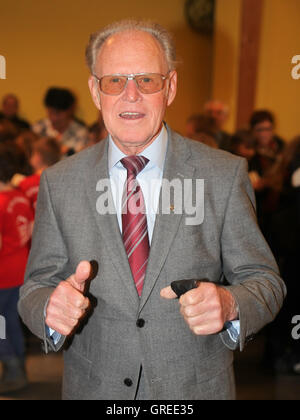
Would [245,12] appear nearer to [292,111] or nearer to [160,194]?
[292,111]

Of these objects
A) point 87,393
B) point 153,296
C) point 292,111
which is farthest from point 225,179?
point 292,111

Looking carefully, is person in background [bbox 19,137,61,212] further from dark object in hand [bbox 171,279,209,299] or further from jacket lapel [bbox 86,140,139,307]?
dark object in hand [bbox 171,279,209,299]

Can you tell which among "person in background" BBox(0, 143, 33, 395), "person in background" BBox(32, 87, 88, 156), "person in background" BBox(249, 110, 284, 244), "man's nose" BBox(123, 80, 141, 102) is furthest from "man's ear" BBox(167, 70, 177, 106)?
"person in background" BBox(32, 87, 88, 156)

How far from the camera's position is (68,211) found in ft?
5.08

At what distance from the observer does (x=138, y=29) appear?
1.54 meters

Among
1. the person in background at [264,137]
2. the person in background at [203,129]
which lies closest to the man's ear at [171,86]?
the person in background at [203,129]

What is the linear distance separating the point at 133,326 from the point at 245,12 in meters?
5.87

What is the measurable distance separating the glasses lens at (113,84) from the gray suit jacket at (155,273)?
8.2 inches

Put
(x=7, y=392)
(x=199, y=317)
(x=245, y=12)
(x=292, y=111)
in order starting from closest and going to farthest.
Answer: (x=199, y=317), (x=7, y=392), (x=292, y=111), (x=245, y=12)

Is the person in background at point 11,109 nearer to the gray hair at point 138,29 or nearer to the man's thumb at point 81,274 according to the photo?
the gray hair at point 138,29

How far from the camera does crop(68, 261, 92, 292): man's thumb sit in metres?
1.28

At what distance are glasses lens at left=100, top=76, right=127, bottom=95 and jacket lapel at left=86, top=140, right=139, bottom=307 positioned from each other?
20 centimetres

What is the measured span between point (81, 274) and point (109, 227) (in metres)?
0.25

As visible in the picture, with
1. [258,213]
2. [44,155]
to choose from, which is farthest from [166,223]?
[44,155]
